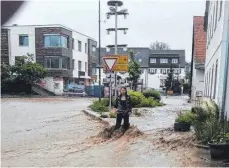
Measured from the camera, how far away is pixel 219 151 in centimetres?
656

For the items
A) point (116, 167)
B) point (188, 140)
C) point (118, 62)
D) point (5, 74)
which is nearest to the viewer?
point (116, 167)

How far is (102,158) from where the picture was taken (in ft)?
24.0

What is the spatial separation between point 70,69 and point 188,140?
3723 centimetres

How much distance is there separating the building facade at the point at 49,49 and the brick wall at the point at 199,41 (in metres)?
19.0

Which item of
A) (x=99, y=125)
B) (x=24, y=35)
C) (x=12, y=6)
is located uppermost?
(x=24, y=35)

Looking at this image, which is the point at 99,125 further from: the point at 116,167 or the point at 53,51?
the point at 53,51

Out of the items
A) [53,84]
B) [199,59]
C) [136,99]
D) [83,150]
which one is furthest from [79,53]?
[83,150]

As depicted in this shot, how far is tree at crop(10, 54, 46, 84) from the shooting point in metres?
38.9

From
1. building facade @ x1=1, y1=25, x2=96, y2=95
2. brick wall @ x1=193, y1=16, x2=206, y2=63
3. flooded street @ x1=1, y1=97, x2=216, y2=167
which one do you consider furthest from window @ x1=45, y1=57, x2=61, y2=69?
flooded street @ x1=1, y1=97, x2=216, y2=167

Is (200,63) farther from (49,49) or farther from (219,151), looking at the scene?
(49,49)

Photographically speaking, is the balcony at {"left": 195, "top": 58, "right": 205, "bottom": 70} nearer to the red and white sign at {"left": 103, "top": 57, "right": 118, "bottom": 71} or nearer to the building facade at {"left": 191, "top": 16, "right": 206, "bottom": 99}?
the building facade at {"left": 191, "top": 16, "right": 206, "bottom": 99}

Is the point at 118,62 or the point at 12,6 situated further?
the point at 118,62

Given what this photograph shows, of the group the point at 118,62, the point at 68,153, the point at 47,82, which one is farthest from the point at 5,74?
the point at 68,153

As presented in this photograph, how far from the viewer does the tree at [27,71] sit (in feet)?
128
